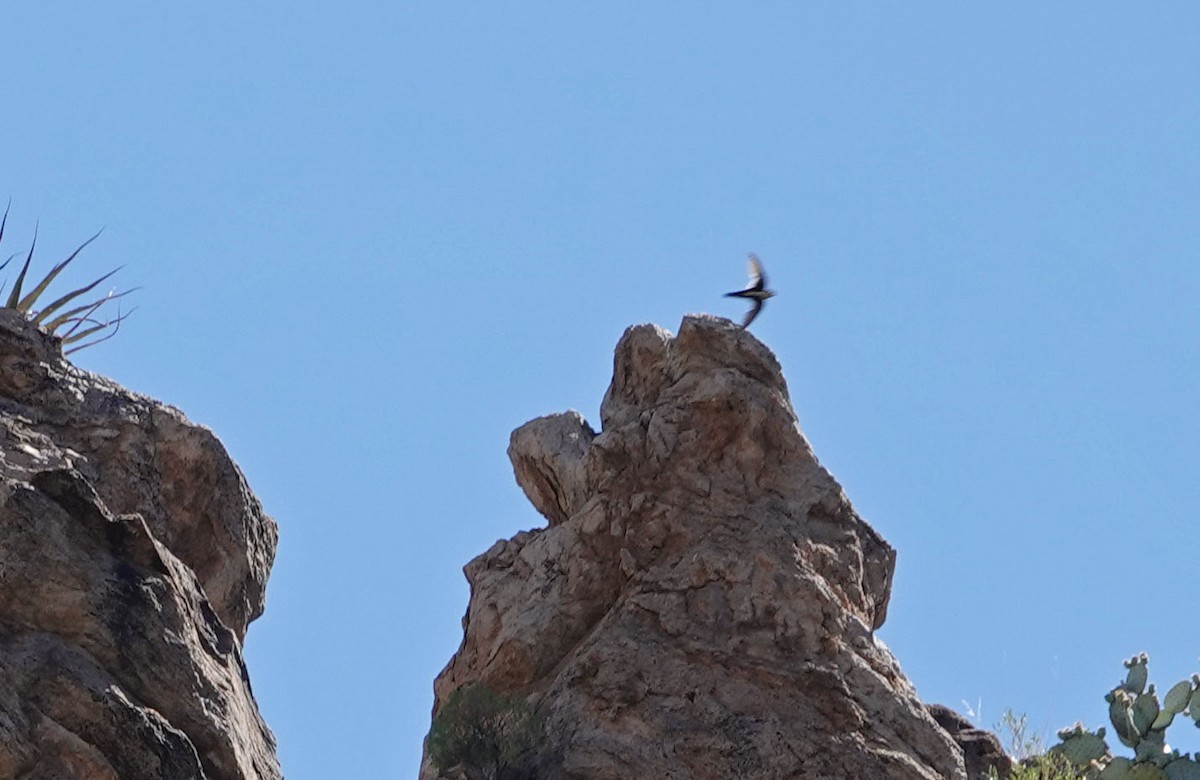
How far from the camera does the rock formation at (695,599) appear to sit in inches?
575

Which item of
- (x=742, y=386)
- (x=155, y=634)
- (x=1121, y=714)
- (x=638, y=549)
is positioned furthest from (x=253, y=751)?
(x=1121, y=714)

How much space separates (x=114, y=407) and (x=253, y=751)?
2.90 metres

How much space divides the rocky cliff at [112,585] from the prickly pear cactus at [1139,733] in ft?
19.3

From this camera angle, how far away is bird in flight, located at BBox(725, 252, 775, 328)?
17.5 m

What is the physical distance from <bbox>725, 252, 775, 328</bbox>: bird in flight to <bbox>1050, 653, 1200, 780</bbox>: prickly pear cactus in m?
4.42

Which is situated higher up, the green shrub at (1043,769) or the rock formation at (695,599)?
the rock formation at (695,599)

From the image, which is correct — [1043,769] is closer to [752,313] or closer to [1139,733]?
[1139,733]

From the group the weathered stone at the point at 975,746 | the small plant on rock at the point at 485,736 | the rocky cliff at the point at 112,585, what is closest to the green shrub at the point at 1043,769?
the weathered stone at the point at 975,746

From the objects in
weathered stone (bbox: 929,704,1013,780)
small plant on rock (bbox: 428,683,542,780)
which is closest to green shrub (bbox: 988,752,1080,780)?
weathered stone (bbox: 929,704,1013,780)

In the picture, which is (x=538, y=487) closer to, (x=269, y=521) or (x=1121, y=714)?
(x=269, y=521)

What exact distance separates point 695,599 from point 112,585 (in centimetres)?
479

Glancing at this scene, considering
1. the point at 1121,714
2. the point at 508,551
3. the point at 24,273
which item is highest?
the point at 24,273

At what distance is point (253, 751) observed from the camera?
42.1ft

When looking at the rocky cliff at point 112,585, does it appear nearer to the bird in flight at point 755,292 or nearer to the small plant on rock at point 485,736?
the small plant on rock at point 485,736
